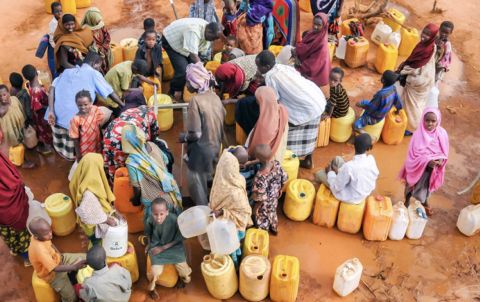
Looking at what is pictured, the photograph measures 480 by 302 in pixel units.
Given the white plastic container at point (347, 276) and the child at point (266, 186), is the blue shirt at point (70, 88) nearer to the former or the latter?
the child at point (266, 186)

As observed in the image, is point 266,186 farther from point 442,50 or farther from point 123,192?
point 442,50

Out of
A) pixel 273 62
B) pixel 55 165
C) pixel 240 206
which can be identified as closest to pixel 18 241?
pixel 55 165

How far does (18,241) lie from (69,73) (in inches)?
72.8

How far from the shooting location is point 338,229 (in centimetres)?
562

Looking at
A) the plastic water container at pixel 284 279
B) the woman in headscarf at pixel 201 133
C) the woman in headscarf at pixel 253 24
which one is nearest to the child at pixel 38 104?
the woman in headscarf at pixel 201 133

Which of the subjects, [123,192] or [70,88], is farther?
[70,88]

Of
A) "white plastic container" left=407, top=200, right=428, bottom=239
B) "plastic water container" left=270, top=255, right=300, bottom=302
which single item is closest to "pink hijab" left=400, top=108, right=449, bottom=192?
"white plastic container" left=407, top=200, right=428, bottom=239

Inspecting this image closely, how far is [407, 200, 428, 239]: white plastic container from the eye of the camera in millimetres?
5371

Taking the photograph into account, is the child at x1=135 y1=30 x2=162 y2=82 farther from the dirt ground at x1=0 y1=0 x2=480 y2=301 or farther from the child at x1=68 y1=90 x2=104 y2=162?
the child at x1=68 y1=90 x2=104 y2=162

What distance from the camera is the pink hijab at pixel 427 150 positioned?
531 cm

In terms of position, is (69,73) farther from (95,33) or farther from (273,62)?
(273,62)

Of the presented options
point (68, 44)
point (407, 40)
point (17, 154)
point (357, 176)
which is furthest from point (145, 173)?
point (407, 40)

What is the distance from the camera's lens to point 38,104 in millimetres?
6102

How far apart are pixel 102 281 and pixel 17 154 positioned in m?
2.75
